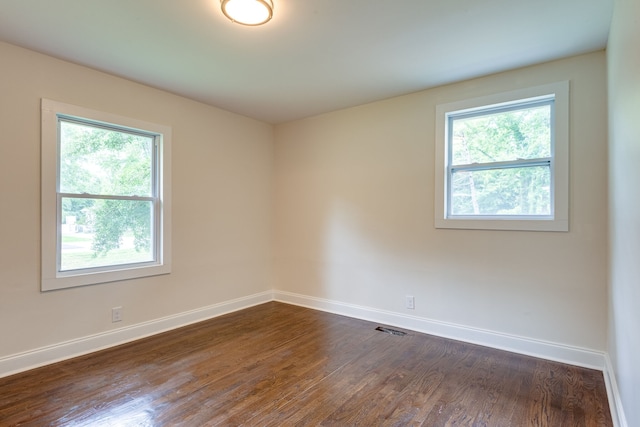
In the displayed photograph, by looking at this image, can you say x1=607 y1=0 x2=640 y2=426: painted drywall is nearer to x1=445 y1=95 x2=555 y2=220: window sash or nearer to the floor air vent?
x1=445 y1=95 x2=555 y2=220: window sash

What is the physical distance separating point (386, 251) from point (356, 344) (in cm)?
108

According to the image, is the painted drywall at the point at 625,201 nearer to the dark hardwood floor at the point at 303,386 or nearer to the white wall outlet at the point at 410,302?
the dark hardwood floor at the point at 303,386

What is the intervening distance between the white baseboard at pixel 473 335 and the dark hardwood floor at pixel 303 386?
90 millimetres

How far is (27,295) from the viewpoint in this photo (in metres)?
2.68

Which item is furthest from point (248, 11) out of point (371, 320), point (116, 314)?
point (371, 320)

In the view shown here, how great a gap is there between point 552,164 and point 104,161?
3984 mm

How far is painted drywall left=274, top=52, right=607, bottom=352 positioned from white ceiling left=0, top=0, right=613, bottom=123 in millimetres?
476

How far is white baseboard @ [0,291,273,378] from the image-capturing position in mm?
2611

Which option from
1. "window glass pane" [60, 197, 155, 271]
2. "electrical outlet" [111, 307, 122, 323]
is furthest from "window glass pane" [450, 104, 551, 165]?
"electrical outlet" [111, 307, 122, 323]

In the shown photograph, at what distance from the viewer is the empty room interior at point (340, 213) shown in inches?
84.7

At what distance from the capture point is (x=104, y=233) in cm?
318

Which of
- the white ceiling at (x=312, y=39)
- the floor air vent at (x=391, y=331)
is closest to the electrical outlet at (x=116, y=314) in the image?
the white ceiling at (x=312, y=39)

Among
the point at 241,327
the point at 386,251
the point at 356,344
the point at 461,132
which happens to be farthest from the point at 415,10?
the point at 241,327

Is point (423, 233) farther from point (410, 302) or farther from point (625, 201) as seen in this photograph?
point (625, 201)
